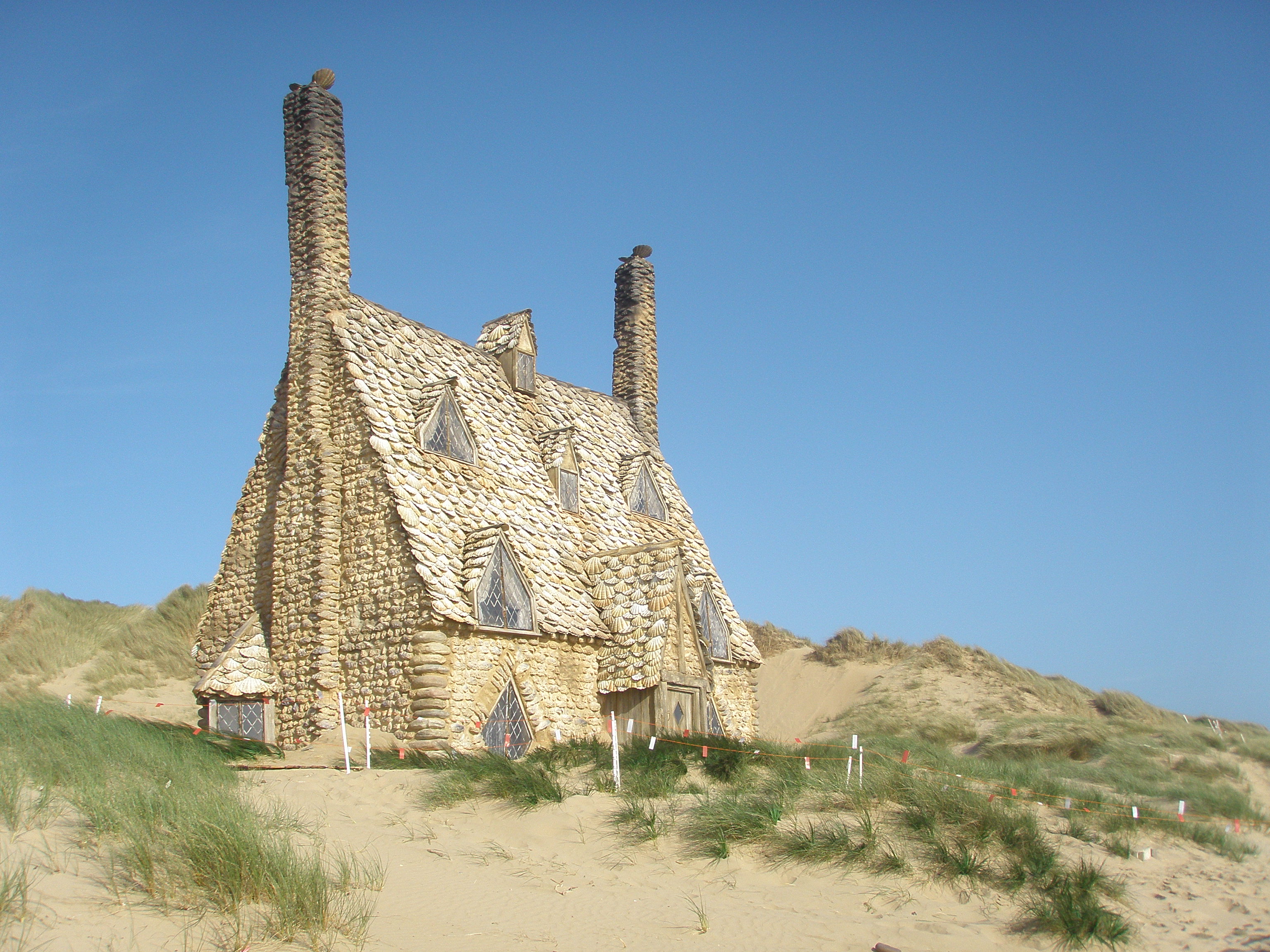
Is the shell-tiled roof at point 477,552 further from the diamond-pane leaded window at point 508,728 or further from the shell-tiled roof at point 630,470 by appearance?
the shell-tiled roof at point 630,470

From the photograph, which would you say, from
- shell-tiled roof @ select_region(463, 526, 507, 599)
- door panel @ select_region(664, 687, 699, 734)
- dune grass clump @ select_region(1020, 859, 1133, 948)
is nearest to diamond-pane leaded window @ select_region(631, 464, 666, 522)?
door panel @ select_region(664, 687, 699, 734)

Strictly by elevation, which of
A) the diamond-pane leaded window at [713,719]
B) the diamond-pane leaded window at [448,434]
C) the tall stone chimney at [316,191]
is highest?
the tall stone chimney at [316,191]

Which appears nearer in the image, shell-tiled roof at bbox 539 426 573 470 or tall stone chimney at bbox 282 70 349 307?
tall stone chimney at bbox 282 70 349 307

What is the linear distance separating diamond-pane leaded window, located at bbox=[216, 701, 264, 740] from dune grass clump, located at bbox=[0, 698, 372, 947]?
6.74m

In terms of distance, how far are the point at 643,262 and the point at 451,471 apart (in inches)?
470

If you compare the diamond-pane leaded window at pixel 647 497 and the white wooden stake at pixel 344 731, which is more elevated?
the diamond-pane leaded window at pixel 647 497

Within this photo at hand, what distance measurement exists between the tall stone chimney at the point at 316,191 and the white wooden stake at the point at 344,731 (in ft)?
24.6

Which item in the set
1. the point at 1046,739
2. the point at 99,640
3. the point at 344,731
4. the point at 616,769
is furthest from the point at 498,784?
the point at 99,640

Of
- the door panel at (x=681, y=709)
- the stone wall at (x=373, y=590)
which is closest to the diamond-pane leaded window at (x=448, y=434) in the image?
the stone wall at (x=373, y=590)

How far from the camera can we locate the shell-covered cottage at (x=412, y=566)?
57.3 ft

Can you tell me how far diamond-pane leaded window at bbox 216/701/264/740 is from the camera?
17.9 m

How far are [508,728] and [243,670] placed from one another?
4.73 m

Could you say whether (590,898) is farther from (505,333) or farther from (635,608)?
(505,333)

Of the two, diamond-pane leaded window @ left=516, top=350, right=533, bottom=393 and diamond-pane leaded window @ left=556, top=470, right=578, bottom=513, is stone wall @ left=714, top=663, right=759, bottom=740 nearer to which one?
diamond-pane leaded window @ left=556, top=470, right=578, bottom=513
